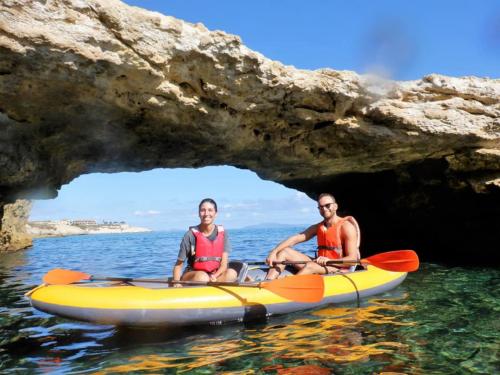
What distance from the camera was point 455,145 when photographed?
1091 centimetres

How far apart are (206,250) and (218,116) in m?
3.41

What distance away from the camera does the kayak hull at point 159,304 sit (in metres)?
5.38

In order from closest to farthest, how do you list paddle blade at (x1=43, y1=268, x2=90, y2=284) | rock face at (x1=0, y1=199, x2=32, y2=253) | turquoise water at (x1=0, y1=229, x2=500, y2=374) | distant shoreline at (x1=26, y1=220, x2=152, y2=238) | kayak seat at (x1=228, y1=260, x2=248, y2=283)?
turquoise water at (x1=0, y1=229, x2=500, y2=374) → paddle blade at (x1=43, y1=268, x2=90, y2=284) → kayak seat at (x1=228, y1=260, x2=248, y2=283) → rock face at (x1=0, y1=199, x2=32, y2=253) → distant shoreline at (x1=26, y1=220, x2=152, y2=238)

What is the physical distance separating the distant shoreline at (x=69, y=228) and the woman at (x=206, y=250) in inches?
1502

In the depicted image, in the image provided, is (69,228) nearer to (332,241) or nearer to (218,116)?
(218,116)

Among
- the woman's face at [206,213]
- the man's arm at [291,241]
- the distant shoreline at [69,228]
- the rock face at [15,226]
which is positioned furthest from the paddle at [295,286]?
the distant shoreline at [69,228]

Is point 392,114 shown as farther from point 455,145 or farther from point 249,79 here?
point 249,79

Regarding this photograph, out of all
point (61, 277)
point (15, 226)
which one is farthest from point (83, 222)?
point (61, 277)

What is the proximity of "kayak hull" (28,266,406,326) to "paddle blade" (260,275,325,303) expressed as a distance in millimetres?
168

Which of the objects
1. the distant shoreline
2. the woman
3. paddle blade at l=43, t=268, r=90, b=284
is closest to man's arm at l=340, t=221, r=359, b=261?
the woman

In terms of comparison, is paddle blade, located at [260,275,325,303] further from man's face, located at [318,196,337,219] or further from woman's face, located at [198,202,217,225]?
man's face, located at [318,196,337,219]

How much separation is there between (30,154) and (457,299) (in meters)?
8.71

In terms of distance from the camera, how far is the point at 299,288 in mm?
6047

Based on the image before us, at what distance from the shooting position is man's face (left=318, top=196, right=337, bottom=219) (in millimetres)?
7836
